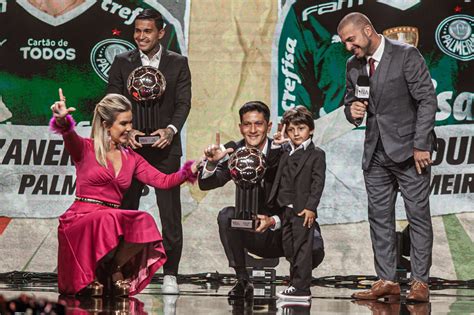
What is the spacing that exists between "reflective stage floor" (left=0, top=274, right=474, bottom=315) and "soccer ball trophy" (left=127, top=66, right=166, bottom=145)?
3.43 ft

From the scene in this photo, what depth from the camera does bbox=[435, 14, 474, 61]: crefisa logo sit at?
7949 mm

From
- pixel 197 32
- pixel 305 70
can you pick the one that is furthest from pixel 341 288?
pixel 197 32

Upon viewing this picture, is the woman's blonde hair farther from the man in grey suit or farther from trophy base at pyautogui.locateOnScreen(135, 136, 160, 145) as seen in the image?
the man in grey suit

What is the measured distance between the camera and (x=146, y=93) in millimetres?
6559

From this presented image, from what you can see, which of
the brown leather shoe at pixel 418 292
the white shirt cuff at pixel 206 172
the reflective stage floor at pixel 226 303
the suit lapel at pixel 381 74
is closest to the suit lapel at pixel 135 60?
the white shirt cuff at pixel 206 172

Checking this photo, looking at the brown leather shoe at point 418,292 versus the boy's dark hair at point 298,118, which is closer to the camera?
the brown leather shoe at point 418,292

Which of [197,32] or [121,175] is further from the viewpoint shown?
[197,32]

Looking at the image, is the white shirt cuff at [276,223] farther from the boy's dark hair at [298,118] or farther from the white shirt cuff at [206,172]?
the boy's dark hair at [298,118]

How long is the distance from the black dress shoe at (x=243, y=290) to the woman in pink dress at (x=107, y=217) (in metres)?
0.51

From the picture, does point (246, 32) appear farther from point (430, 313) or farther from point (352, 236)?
point (430, 313)

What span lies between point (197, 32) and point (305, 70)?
0.87 metres

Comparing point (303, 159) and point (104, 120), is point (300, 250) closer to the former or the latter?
point (303, 159)

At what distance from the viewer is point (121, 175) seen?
6.29m

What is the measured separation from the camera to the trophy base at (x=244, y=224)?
6352 millimetres
